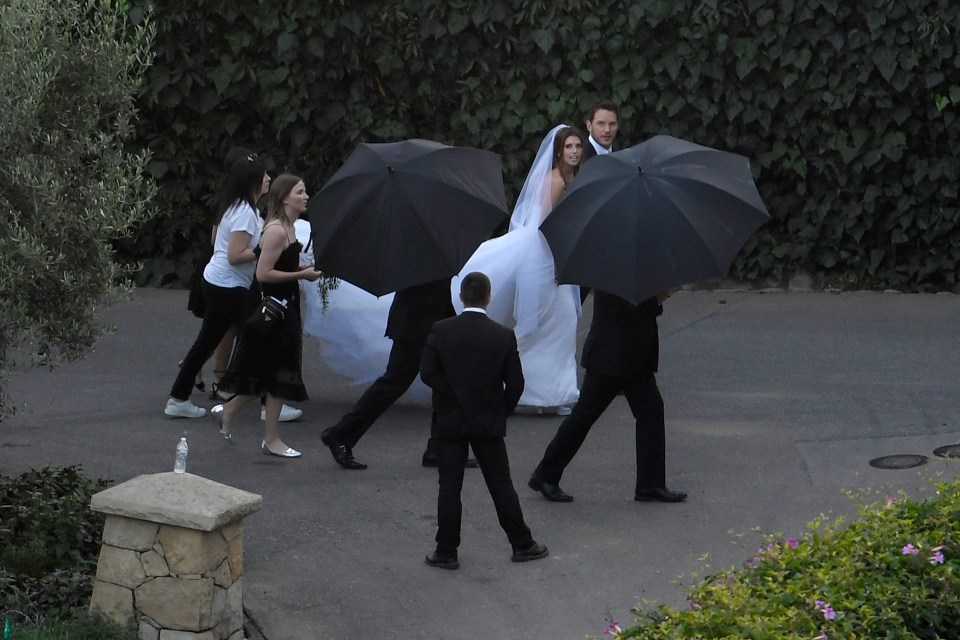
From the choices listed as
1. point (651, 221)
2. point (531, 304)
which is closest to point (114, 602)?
point (651, 221)

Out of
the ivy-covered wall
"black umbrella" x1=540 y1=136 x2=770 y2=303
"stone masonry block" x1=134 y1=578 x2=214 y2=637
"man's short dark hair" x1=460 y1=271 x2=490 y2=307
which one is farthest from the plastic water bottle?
the ivy-covered wall

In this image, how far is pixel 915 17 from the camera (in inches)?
462

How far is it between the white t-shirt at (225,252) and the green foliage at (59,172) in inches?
86.2

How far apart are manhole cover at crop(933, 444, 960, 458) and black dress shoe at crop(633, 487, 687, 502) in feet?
5.18

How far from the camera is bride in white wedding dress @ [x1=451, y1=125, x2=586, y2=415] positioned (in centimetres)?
888

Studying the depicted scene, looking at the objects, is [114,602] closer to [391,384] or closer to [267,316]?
[391,384]

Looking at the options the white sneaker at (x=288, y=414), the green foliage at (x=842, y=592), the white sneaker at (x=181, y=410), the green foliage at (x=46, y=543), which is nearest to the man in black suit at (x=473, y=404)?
the green foliage at (x=46, y=543)

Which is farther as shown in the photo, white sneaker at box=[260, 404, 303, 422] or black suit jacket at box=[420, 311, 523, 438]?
white sneaker at box=[260, 404, 303, 422]

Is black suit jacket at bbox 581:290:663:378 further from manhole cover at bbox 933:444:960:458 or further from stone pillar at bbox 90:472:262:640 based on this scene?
stone pillar at bbox 90:472:262:640

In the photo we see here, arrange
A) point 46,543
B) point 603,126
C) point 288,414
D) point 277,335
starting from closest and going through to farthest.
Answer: point 46,543, point 277,335, point 288,414, point 603,126

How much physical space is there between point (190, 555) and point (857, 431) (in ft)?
15.1

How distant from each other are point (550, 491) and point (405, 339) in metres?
1.24

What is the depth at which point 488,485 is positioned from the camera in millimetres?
6488

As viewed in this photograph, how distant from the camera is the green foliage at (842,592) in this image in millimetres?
4188
